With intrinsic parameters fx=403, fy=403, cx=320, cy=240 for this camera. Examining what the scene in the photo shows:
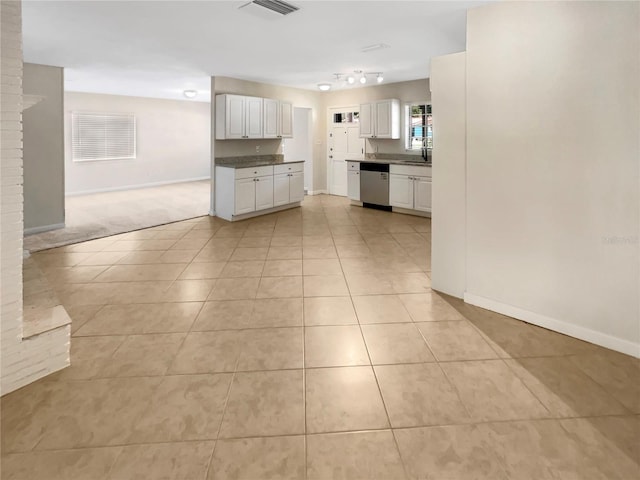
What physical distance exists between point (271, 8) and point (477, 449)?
143 inches

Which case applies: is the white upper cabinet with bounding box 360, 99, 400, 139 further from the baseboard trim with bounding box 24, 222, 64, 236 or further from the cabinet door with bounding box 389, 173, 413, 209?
the baseboard trim with bounding box 24, 222, 64, 236

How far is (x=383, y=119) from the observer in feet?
26.2

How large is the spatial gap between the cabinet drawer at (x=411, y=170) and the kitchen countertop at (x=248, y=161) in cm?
214

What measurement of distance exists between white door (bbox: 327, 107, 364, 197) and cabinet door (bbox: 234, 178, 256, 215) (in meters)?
2.64

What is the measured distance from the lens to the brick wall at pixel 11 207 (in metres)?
2.04

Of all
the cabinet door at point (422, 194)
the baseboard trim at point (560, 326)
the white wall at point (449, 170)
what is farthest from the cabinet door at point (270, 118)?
the baseboard trim at point (560, 326)

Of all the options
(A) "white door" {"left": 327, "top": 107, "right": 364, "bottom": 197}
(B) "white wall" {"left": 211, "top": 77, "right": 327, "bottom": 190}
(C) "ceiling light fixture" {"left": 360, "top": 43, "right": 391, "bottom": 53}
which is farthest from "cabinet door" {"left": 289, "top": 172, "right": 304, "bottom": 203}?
(C) "ceiling light fixture" {"left": 360, "top": 43, "right": 391, "bottom": 53}

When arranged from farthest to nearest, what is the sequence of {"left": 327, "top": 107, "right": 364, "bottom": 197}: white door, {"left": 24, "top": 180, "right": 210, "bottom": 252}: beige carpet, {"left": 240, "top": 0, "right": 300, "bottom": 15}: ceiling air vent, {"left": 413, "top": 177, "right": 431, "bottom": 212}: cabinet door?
1. {"left": 327, "top": 107, "right": 364, "bottom": 197}: white door
2. {"left": 413, "top": 177, "right": 431, "bottom": 212}: cabinet door
3. {"left": 24, "top": 180, "right": 210, "bottom": 252}: beige carpet
4. {"left": 240, "top": 0, "right": 300, "bottom": 15}: ceiling air vent

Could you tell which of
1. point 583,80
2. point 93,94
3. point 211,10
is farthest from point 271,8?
point 93,94

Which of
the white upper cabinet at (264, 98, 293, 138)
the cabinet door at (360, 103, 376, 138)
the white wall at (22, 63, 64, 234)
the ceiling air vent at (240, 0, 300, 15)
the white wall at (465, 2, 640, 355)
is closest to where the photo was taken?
the white wall at (465, 2, 640, 355)

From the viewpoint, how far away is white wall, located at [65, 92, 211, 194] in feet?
31.4

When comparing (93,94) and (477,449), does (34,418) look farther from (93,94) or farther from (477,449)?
(93,94)

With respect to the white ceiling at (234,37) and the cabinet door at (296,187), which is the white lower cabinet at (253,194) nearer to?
the cabinet door at (296,187)

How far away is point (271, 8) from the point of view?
355 cm
